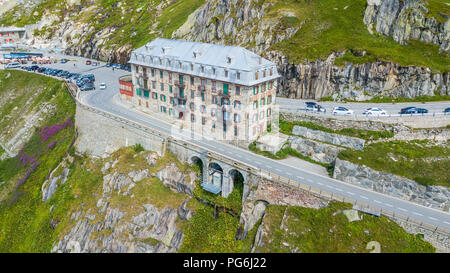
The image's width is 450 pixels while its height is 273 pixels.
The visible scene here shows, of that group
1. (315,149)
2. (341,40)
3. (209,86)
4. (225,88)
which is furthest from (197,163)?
(341,40)

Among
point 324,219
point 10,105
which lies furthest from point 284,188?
point 10,105

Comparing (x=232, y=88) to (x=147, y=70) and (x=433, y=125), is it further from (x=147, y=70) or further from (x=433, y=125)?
(x=433, y=125)

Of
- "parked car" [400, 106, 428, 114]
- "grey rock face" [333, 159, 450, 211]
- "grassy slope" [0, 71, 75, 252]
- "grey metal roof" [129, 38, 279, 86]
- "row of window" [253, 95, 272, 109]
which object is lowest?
"grassy slope" [0, 71, 75, 252]

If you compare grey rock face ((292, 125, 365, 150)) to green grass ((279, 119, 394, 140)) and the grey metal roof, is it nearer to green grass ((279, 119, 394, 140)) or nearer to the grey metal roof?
green grass ((279, 119, 394, 140))

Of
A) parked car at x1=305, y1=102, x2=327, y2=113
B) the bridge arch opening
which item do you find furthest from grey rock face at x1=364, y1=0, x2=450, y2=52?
the bridge arch opening

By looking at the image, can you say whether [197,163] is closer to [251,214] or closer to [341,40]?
[251,214]
